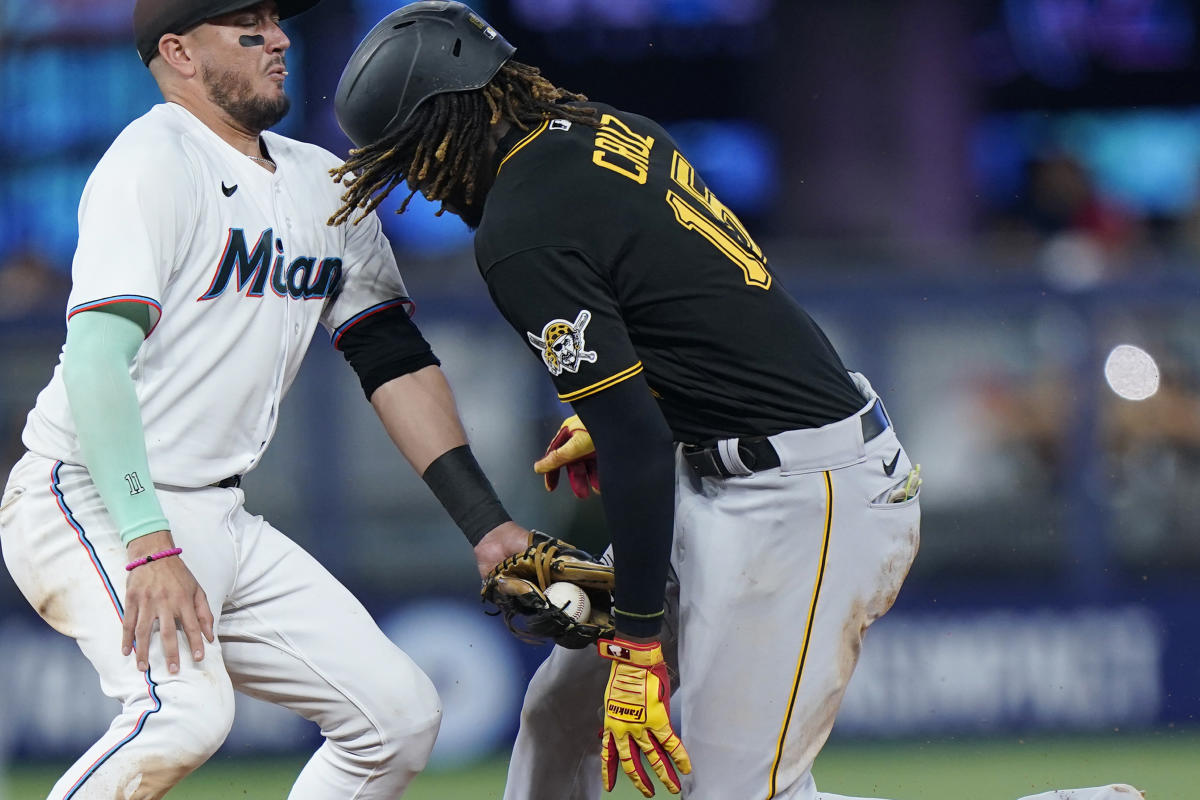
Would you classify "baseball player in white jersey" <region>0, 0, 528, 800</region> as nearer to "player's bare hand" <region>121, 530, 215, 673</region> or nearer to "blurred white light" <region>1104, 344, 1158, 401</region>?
"player's bare hand" <region>121, 530, 215, 673</region>

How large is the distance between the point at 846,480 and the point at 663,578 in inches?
18.1

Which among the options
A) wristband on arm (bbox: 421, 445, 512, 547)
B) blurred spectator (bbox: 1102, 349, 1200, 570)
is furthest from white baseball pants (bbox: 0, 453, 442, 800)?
blurred spectator (bbox: 1102, 349, 1200, 570)

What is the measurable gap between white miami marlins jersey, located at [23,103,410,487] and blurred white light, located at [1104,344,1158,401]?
4072mm

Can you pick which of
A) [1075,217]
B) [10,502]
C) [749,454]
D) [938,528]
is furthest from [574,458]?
[1075,217]

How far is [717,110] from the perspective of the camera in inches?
397

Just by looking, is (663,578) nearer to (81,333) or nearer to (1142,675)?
(81,333)

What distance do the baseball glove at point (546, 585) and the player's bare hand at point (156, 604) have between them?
76 centimetres

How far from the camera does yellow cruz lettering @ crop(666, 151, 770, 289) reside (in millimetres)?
3262

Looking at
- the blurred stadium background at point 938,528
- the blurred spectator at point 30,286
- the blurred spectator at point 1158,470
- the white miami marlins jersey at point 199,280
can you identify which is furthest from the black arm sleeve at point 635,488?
the blurred spectator at point 30,286

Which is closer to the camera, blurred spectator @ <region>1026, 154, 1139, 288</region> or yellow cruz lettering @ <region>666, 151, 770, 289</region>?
yellow cruz lettering @ <region>666, 151, 770, 289</region>

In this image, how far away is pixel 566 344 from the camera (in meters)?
3.03

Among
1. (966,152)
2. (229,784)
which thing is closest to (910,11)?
(966,152)

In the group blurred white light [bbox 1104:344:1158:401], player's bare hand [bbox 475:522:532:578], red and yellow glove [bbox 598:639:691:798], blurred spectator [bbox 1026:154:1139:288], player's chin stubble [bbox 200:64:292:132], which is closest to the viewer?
red and yellow glove [bbox 598:639:691:798]

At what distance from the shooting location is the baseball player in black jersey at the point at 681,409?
10.2 ft
